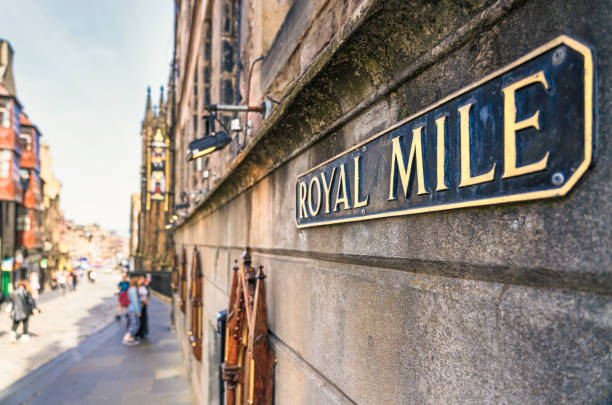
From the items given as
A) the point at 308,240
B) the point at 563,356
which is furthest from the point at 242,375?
the point at 563,356

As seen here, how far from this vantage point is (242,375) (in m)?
4.08

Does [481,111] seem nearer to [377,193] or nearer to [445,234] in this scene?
[445,234]

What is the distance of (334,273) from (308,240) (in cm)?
43

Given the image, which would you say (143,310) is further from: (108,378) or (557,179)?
(557,179)

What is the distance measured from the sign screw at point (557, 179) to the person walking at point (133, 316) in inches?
596

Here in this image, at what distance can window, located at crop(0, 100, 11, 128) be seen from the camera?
28.8 m

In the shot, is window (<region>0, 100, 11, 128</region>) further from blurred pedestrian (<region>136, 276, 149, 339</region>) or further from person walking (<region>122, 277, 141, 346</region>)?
person walking (<region>122, 277, 141, 346</region>)

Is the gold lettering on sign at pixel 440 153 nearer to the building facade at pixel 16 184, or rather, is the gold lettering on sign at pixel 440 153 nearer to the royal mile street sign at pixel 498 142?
the royal mile street sign at pixel 498 142

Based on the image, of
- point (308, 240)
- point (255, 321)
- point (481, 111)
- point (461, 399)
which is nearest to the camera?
point (481, 111)

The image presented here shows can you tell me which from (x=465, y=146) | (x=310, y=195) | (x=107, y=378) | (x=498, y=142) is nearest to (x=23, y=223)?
(x=107, y=378)

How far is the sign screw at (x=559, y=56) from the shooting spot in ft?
3.07

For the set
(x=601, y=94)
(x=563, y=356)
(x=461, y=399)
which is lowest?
(x=461, y=399)

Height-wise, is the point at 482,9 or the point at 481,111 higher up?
the point at 482,9

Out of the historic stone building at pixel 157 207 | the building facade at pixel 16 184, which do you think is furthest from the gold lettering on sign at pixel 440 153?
the historic stone building at pixel 157 207
